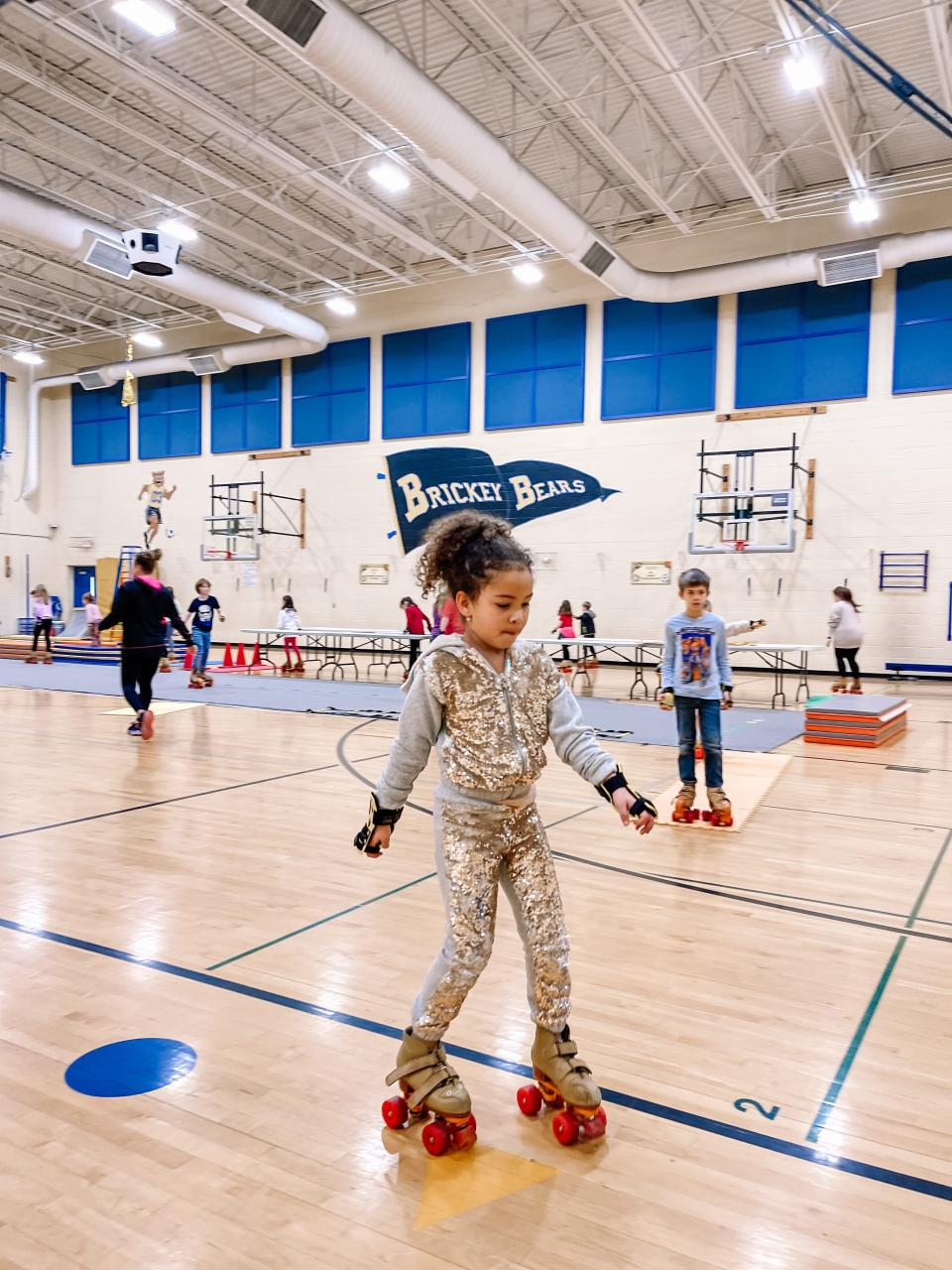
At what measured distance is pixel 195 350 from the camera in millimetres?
19859

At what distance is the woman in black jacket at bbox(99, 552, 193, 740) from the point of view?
25.0ft

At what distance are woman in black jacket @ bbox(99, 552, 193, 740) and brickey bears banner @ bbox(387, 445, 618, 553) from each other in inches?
384

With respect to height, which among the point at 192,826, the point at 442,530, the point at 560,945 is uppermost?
the point at 442,530

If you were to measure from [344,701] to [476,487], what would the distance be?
8048 mm

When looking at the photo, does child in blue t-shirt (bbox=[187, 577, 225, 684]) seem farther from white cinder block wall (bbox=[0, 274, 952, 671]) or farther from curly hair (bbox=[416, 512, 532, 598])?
curly hair (bbox=[416, 512, 532, 598])

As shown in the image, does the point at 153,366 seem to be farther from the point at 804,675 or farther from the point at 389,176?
the point at 804,675

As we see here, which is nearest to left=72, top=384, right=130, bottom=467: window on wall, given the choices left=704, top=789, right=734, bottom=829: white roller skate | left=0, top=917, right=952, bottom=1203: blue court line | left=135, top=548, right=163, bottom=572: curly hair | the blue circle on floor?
left=135, top=548, right=163, bottom=572: curly hair

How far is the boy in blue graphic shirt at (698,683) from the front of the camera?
16.7ft

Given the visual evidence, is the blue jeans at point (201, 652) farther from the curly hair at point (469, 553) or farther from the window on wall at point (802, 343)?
the curly hair at point (469, 553)

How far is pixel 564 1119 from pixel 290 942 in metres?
1.52

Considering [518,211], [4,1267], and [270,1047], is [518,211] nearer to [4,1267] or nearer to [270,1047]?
[270,1047]

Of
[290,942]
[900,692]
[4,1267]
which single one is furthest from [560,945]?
[900,692]

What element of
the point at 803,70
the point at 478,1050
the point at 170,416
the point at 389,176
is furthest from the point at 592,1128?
the point at 170,416

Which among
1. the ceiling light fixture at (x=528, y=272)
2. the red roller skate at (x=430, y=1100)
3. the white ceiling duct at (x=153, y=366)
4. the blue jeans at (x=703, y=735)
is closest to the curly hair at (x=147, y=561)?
the blue jeans at (x=703, y=735)
